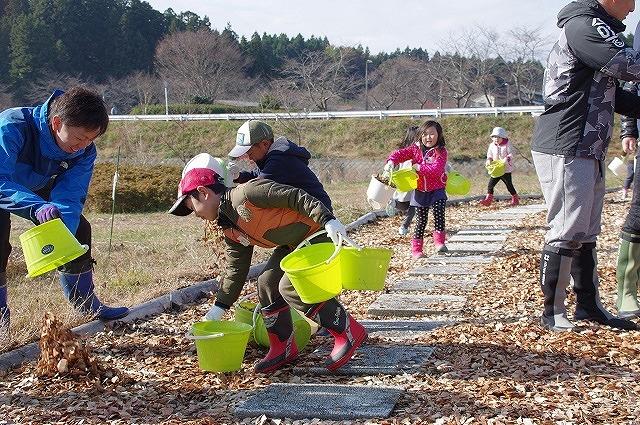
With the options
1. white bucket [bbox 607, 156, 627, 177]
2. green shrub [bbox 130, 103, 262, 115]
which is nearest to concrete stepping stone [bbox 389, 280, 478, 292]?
white bucket [bbox 607, 156, 627, 177]

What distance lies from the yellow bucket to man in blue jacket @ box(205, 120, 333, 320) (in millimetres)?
810

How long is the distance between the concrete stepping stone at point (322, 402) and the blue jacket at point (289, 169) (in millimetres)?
1020

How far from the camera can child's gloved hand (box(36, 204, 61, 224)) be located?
356 centimetres

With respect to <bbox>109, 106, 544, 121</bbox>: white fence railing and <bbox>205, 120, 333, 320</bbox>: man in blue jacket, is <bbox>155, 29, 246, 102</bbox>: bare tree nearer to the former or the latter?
<bbox>109, 106, 544, 121</bbox>: white fence railing

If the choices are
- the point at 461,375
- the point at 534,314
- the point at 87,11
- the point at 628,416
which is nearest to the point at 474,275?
the point at 534,314

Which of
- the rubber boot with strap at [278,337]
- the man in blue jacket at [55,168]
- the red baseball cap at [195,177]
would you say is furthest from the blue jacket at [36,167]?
the rubber boot with strap at [278,337]

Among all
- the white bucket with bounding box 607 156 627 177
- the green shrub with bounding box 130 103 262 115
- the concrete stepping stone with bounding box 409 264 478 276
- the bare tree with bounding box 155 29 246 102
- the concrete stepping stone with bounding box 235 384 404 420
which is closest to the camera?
the concrete stepping stone with bounding box 235 384 404 420

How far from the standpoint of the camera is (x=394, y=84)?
45.0 meters

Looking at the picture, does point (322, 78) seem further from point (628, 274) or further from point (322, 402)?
point (322, 402)

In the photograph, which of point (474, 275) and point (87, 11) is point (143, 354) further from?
point (87, 11)

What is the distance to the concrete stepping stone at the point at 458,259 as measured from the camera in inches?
259

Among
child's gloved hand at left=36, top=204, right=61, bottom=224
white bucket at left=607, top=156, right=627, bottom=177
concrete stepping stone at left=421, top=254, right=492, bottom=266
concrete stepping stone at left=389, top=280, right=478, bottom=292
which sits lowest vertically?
concrete stepping stone at left=421, top=254, right=492, bottom=266

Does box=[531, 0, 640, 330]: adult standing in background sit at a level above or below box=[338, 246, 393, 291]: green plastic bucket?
above

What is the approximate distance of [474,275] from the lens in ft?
19.5
